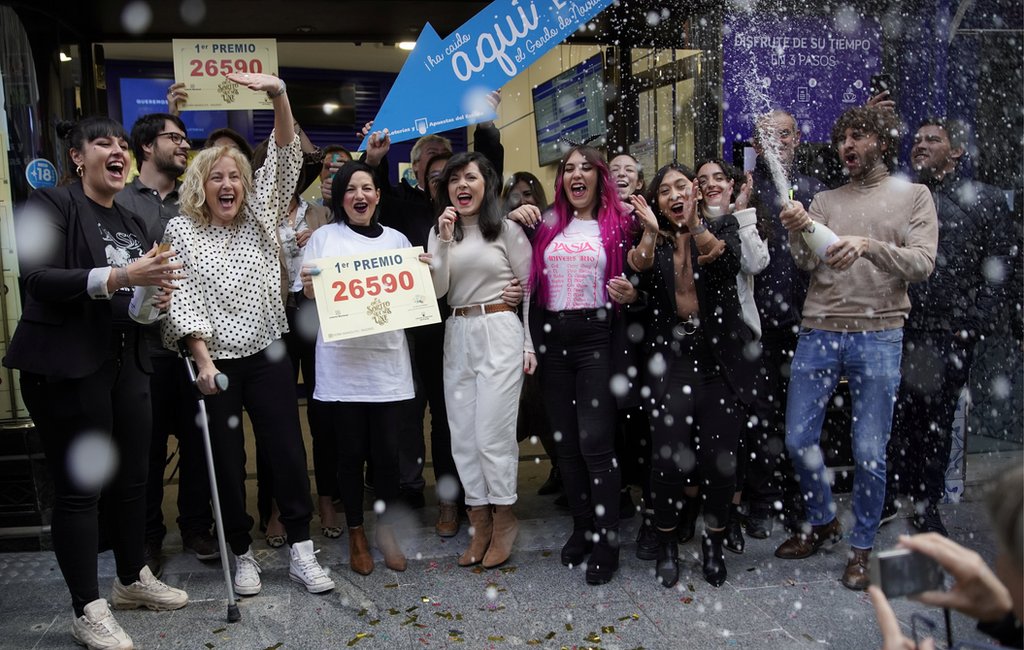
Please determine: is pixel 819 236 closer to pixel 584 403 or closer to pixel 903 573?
pixel 584 403

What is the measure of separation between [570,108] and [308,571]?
402 cm

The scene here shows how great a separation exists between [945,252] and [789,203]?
1237 millimetres

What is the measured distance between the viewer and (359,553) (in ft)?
14.4

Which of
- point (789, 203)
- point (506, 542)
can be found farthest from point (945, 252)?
point (506, 542)

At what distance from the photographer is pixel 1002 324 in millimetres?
5648

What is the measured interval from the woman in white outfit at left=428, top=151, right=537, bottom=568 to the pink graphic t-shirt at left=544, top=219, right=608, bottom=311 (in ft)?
0.70

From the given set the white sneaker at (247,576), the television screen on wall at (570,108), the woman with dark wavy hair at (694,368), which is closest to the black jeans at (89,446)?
the white sneaker at (247,576)

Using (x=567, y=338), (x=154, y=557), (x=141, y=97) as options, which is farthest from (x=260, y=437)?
(x=141, y=97)

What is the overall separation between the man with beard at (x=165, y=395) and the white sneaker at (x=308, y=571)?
0.53 metres

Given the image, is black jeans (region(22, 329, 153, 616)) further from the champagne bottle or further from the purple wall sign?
the purple wall sign

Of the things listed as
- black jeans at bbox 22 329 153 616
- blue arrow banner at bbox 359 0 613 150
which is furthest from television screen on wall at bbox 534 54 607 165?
black jeans at bbox 22 329 153 616

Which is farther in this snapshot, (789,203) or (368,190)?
(368,190)

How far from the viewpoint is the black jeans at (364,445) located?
4355mm

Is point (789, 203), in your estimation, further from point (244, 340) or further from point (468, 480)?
point (244, 340)
